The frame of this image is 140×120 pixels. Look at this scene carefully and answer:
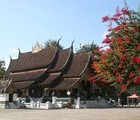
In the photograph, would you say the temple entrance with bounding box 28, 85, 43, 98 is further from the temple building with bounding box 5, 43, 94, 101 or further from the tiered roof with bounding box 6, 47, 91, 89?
the tiered roof with bounding box 6, 47, 91, 89

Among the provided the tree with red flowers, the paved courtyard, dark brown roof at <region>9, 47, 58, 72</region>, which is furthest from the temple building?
the tree with red flowers

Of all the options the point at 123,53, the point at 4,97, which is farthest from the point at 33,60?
the point at 123,53

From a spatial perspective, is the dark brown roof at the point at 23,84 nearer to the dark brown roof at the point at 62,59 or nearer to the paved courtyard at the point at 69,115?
the dark brown roof at the point at 62,59

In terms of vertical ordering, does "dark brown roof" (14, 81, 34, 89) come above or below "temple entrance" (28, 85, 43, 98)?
above

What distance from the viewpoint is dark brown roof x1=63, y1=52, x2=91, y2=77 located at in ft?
162

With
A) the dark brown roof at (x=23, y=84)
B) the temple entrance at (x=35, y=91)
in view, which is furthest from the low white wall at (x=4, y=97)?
the temple entrance at (x=35, y=91)

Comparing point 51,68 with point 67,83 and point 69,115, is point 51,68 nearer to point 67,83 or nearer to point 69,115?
point 67,83

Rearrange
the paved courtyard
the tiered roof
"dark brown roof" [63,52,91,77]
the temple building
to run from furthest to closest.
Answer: the tiered roof, "dark brown roof" [63,52,91,77], the temple building, the paved courtyard

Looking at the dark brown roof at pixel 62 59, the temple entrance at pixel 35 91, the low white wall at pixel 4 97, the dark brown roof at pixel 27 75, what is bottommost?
the low white wall at pixel 4 97

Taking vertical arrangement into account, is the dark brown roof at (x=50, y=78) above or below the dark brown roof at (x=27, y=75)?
below

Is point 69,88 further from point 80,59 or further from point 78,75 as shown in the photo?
point 80,59

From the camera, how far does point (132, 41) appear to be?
719 inches

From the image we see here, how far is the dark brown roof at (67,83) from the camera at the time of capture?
47.8 m

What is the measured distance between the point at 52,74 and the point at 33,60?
734 centimetres
